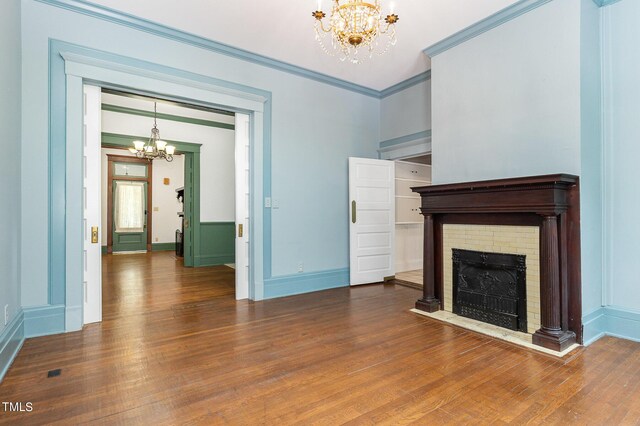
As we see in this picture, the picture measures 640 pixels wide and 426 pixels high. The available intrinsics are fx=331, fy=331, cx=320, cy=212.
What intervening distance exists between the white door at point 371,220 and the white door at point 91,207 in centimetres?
320

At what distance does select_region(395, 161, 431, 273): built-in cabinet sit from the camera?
19.1ft

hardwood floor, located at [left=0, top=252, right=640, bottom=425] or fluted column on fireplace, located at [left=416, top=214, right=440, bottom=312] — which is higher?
fluted column on fireplace, located at [left=416, top=214, right=440, bottom=312]

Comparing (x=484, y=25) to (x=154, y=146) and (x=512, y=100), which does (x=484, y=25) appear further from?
(x=154, y=146)

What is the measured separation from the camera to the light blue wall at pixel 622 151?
2.90 metres

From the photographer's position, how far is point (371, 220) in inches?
204

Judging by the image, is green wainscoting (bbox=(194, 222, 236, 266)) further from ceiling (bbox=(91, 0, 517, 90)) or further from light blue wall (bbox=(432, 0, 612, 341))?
light blue wall (bbox=(432, 0, 612, 341))

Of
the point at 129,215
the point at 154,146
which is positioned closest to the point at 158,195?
the point at 129,215

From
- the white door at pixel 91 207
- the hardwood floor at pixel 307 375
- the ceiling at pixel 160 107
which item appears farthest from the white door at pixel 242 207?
the white door at pixel 91 207

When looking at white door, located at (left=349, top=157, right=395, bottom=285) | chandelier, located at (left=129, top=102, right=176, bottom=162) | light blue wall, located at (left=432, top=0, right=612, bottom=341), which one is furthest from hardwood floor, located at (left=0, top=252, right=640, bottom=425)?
chandelier, located at (left=129, top=102, right=176, bottom=162)

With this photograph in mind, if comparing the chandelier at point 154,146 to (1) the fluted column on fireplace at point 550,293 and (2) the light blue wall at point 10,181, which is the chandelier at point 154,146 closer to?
(2) the light blue wall at point 10,181

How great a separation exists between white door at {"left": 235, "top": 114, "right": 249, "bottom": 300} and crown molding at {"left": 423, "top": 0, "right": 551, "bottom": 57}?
2.55m

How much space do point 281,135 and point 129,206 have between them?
756 centimetres

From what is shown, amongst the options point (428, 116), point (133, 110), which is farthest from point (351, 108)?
point (133, 110)

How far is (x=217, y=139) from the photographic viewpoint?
292 inches
